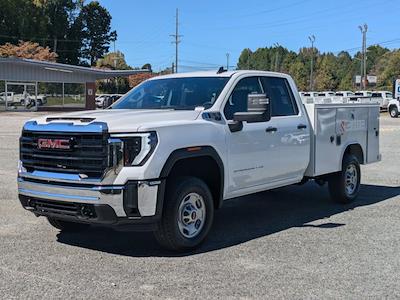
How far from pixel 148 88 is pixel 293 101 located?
2.07 m

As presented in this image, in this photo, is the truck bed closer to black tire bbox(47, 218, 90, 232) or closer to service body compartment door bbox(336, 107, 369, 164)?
service body compartment door bbox(336, 107, 369, 164)

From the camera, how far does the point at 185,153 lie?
6.00 m

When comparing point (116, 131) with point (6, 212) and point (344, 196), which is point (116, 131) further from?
point (344, 196)

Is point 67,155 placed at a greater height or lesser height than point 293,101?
lesser

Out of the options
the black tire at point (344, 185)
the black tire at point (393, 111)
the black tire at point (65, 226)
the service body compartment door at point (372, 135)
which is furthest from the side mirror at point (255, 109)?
→ the black tire at point (393, 111)

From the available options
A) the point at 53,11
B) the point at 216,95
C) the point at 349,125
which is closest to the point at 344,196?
the point at 349,125

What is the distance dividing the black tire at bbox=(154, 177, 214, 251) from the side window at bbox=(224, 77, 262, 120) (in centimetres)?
Answer: 103

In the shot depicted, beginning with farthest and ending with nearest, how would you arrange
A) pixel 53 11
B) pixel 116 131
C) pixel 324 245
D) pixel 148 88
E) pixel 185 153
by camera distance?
1. pixel 53 11
2. pixel 148 88
3. pixel 324 245
4. pixel 185 153
5. pixel 116 131

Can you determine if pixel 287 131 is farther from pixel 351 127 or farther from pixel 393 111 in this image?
pixel 393 111

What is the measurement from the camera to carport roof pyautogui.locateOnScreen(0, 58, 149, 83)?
44781 mm

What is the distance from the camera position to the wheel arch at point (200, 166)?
5.89 m

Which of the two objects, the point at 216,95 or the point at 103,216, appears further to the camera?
the point at 216,95

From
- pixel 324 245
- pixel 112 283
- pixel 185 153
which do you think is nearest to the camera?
pixel 112 283

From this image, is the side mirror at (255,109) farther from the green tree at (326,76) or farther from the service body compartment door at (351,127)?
the green tree at (326,76)
